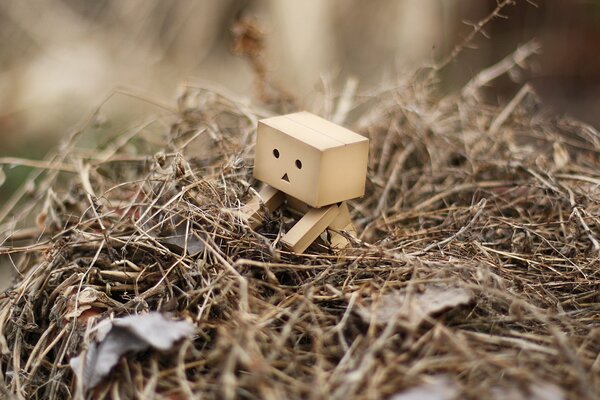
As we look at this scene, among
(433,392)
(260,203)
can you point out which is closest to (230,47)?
(260,203)

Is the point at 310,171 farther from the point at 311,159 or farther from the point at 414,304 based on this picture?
the point at 414,304

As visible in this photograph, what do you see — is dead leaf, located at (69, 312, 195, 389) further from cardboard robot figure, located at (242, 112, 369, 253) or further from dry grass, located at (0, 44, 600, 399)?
cardboard robot figure, located at (242, 112, 369, 253)

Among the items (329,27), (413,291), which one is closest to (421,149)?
(413,291)

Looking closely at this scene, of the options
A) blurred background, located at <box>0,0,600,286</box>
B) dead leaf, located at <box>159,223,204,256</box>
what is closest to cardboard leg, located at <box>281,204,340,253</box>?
dead leaf, located at <box>159,223,204,256</box>

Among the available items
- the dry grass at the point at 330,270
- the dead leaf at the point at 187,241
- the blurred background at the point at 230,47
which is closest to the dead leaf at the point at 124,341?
the dry grass at the point at 330,270

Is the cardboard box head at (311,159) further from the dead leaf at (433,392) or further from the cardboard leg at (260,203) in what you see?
the dead leaf at (433,392)

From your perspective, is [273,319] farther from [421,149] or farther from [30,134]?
[30,134]
